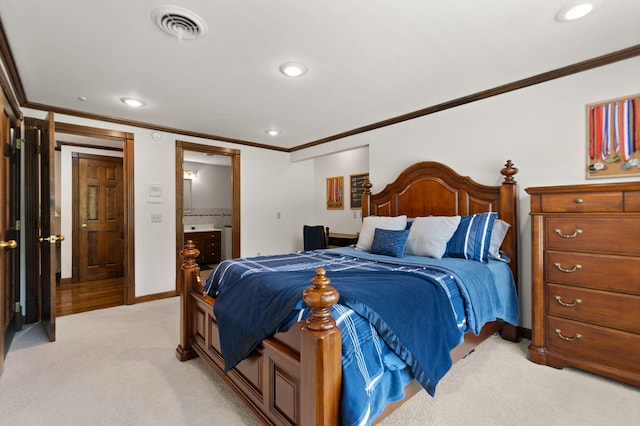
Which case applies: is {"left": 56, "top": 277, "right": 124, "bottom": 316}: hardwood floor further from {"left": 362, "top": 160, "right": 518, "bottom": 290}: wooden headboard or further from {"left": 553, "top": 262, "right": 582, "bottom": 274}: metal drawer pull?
{"left": 553, "top": 262, "right": 582, "bottom": 274}: metal drawer pull

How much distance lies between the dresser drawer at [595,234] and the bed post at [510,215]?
46 cm

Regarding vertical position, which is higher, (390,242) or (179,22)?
(179,22)

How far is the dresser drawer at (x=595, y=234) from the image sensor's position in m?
2.00

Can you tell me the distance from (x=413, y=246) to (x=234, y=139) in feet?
10.8

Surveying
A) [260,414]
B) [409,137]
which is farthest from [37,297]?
[409,137]

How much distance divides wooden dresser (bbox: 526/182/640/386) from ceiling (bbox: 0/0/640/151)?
107 cm

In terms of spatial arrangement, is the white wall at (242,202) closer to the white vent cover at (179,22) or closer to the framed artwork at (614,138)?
the white vent cover at (179,22)

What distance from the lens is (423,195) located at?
3.47 metres

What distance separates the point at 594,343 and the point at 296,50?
2912mm

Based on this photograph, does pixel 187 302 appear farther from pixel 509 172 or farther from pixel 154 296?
pixel 509 172

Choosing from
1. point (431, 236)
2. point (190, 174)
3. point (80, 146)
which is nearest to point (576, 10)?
point (431, 236)

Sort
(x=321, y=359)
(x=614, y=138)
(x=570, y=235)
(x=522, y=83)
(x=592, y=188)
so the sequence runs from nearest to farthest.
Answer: (x=321, y=359)
(x=592, y=188)
(x=570, y=235)
(x=614, y=138)
(x=522, y=83)

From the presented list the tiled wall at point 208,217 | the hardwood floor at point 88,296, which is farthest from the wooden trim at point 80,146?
the hardwood floor at point 88,296

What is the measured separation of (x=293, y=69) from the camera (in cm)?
Result: 252
